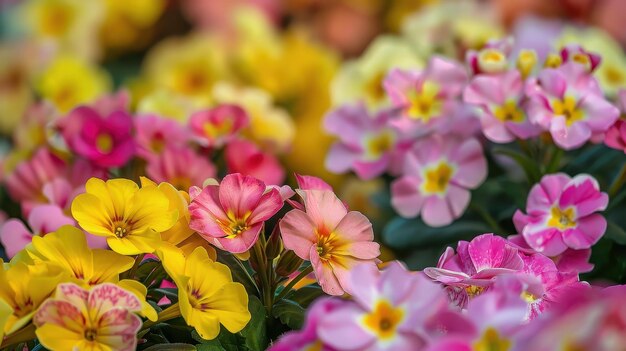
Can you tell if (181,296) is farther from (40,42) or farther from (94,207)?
(40,42)

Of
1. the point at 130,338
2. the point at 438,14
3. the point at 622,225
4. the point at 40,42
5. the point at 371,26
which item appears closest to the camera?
the point at 130,338

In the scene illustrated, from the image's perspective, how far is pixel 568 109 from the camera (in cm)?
80

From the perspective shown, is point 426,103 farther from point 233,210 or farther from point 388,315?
point 388,315

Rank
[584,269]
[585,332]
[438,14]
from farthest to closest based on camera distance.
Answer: [438,14]
[584,269]
[585,332]

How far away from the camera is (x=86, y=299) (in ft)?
1.78

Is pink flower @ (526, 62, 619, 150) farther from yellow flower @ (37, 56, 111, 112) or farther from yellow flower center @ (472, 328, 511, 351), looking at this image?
yellow flower @ (37, 56, 111, 112)

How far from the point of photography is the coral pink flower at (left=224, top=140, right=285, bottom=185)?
0.96 metres

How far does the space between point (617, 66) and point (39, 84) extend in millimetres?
788

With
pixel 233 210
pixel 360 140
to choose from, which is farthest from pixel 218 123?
pixel 233 210

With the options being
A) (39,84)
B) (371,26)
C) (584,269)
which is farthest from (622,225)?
(371,26)

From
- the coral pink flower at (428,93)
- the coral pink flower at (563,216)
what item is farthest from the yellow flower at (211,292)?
the coral pink flower at (428,93)

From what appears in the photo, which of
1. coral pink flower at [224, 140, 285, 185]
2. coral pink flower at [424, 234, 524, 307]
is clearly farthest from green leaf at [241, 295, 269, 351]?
coral pink flower at [224, 140, 285, 185]

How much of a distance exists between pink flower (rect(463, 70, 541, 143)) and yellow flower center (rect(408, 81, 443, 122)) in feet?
0.30

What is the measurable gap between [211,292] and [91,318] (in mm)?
82
